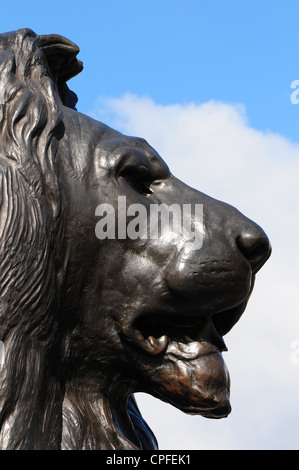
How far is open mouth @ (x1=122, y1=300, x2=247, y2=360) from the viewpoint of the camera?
275 cm

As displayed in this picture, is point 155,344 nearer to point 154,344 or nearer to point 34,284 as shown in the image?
point 154,344

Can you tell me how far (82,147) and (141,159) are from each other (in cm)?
17

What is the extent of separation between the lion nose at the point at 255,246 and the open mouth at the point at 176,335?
128 millimetres

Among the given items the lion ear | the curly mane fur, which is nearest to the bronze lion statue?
the curly mane fur

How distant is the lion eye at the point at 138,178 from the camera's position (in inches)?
112

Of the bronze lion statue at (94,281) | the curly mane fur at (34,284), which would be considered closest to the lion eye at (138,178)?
the bronze lion statue at (94,281)

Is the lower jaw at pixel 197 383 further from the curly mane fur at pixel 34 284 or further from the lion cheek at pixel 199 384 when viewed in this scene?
the curly mane fur at pixel 34 284

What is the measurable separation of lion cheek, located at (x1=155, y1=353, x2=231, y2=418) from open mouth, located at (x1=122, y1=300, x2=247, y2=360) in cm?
3

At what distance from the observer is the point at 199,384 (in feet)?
8.97

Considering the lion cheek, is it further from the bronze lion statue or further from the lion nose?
the lion nose

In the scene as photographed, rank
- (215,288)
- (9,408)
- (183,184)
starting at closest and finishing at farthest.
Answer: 1. (9,408)
2. (215,288)
3. (183,184)

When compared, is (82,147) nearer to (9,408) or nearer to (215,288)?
(215,288)
